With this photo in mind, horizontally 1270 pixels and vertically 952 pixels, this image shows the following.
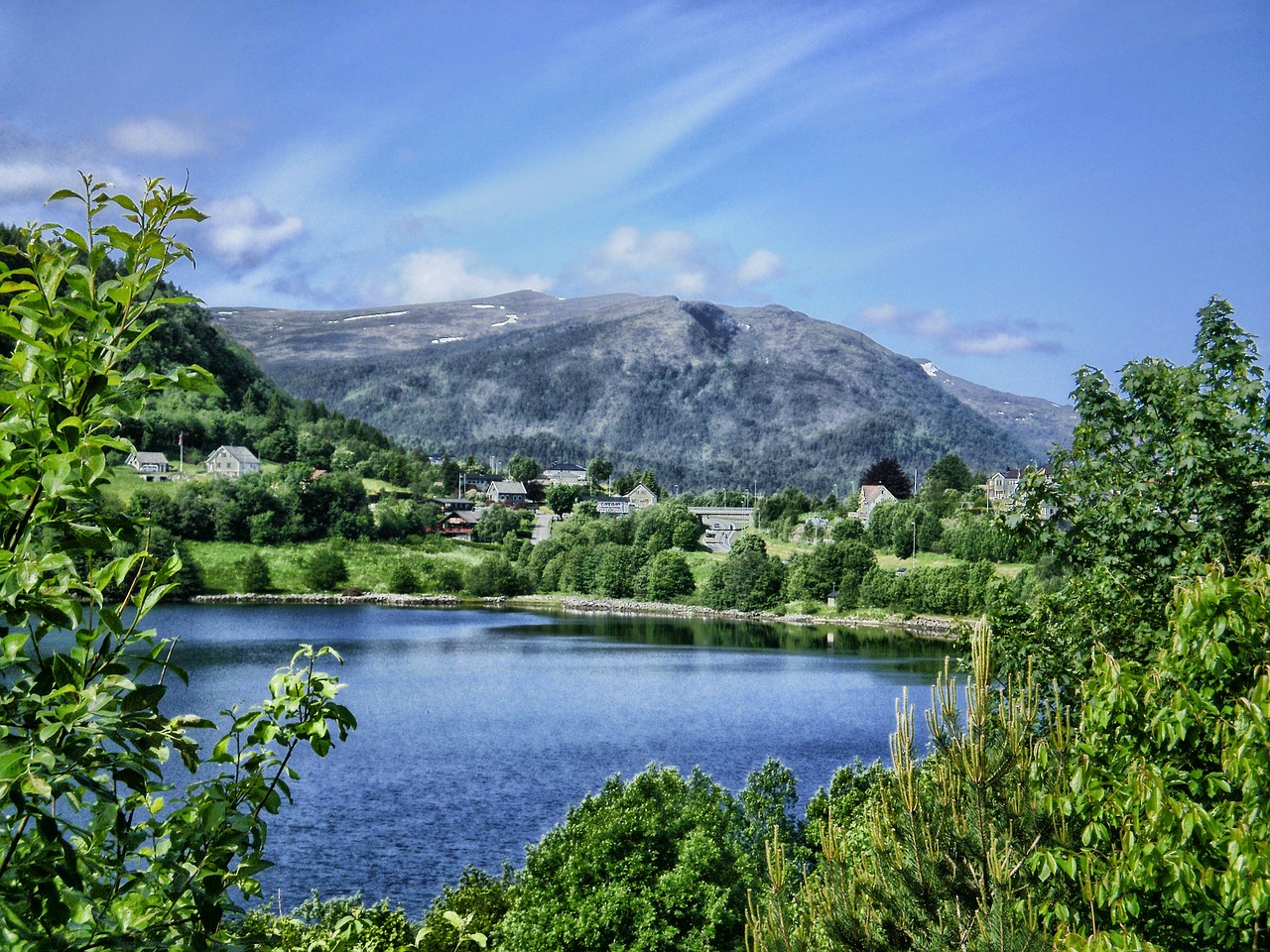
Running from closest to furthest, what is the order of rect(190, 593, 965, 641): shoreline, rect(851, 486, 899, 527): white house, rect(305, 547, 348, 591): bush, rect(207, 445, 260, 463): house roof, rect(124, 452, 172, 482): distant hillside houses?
rect(190, 593, 965, 641): shoreline
rect(305, 547, 348, 591): bush
rect(124, 452, 172, 482): distant hillside houses
rect(207, 445, 260, 463): house roof
rect(851, 486, 899, 527): white house

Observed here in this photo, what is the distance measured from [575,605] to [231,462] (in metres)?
61.0

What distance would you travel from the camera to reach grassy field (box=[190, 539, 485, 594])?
10081 centimetres

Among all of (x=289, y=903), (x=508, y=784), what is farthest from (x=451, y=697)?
(x=289, y=903)

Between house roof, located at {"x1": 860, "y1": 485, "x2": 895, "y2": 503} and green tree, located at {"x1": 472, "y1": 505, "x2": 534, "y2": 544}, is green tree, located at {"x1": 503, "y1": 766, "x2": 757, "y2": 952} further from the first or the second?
house roof, located at {"x1": 860, "y1": 485, "x2": 895, "y2": 503}

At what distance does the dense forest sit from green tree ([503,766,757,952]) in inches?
1.3

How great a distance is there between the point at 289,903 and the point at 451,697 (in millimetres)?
27022

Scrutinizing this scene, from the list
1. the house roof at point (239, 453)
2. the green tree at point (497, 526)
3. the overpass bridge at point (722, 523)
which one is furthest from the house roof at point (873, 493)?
the house roof at point (239, 453)

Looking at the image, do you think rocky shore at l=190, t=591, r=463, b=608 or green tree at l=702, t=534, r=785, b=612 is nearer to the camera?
rocky shore at l=190, t=591, r=463, b=608

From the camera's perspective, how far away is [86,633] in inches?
97.1

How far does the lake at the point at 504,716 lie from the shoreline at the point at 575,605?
8476 mm

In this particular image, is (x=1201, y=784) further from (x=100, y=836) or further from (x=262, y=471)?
(x=262, y=471)

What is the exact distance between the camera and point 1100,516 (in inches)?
412

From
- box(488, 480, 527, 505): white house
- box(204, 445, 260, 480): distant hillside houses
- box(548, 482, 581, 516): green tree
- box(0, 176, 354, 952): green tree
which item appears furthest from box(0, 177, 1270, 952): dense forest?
box(488, 480, 527, 505): white house

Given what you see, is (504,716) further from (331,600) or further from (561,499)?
(561,499)
